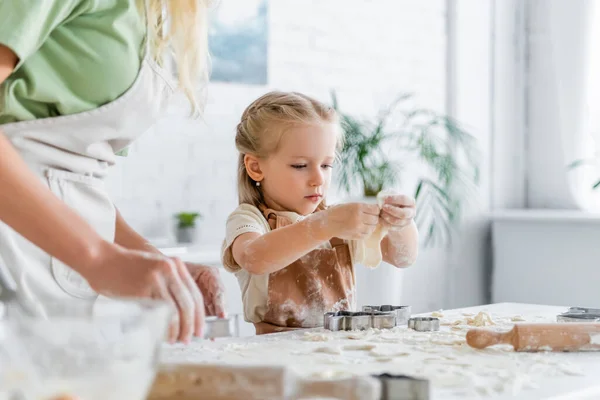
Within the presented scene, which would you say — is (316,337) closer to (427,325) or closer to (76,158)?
(427,325)

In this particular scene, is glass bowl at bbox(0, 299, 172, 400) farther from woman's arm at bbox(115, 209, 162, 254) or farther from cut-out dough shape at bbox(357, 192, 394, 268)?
cut-out dough shape at bbox(357, 192, 394, 268)

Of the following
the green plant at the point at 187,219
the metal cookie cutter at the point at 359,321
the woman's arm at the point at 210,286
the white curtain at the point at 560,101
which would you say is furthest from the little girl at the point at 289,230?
the white curtain at the point at 560,101

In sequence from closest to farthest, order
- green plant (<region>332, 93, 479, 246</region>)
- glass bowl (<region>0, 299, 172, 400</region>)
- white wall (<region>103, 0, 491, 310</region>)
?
glass bowl (<region>0, 299, 172, 400</region>), white wall (<region>103, 0, 491, 310</region>), green plant (<region>332, 93, 479, 246</region>)

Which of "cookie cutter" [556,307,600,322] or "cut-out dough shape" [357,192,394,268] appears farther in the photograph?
"cut-out dough shape" [357,192,394,268]

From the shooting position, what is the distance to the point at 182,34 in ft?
4.59

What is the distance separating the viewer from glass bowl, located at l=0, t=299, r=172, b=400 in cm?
62

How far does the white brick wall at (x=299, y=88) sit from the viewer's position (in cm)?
317

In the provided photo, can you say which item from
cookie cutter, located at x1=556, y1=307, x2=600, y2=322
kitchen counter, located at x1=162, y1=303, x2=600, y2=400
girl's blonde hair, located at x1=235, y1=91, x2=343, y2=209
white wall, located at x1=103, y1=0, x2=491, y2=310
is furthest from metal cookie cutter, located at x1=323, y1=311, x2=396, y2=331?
white wall, located at x1=103, y1=0, x2=491, y2=310

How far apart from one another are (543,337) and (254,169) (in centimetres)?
91

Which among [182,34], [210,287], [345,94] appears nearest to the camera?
[210,287]

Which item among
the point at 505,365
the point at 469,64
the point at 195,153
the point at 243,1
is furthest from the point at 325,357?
the point at 469,64

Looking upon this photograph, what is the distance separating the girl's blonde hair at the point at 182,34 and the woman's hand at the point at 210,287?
45cm

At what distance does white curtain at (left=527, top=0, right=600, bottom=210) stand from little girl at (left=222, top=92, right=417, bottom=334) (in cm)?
255

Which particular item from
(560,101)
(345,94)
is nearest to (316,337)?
(345,94)
